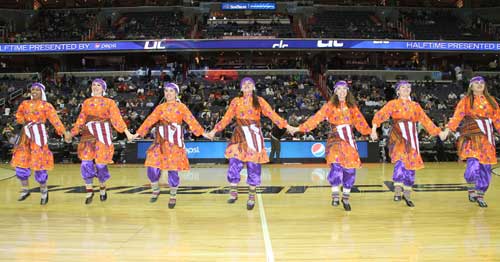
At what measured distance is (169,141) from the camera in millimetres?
7250

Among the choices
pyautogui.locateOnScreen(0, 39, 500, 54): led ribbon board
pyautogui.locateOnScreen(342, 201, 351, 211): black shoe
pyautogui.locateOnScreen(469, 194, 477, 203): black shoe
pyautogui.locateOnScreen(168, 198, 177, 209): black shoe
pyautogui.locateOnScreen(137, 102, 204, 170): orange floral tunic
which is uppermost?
pyautogui.locateOnScreen(0, 39, 500, 54): led ribbon board

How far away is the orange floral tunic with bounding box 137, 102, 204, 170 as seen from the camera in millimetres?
7172

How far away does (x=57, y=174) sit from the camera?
1230cm

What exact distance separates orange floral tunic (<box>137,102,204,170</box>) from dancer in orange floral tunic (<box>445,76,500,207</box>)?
4.16 m

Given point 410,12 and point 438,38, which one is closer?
point 438,38

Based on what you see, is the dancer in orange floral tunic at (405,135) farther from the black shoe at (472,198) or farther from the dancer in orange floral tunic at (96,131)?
the dancer in orange floral tunic at (96,131)

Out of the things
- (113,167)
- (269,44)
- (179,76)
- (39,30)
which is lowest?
(113,167)

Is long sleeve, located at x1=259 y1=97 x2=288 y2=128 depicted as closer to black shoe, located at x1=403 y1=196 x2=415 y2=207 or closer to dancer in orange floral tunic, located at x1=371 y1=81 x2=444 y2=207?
dancer in orange floral tunic, located at x1=371 y1=81 x2=444 y2=207

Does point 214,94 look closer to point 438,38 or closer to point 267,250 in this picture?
point 438,38

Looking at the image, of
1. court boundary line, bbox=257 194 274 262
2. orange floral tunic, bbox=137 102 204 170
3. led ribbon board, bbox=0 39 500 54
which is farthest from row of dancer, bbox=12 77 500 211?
led ribbon board, bbox=0 39 500 54

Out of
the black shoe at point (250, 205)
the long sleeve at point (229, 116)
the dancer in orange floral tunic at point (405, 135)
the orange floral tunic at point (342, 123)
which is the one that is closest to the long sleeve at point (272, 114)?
the orange floral tunic at point (342, 123)

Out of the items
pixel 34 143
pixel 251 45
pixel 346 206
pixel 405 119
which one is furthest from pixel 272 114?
pixel 251 45

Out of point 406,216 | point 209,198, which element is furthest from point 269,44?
point 406,216

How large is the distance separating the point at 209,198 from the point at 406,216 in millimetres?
3373
